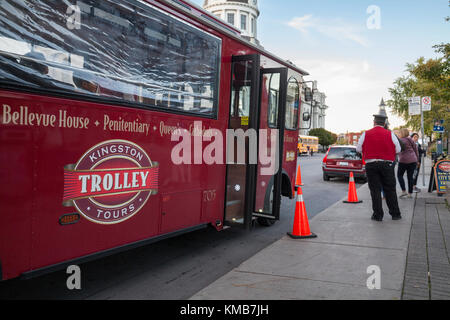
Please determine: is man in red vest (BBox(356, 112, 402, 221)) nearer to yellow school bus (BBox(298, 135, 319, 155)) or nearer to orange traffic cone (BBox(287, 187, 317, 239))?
orange traffic cone (BBox(287, 187, 317, 239))

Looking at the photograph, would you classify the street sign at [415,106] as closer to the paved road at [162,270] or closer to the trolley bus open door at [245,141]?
the paved road at [162,270]

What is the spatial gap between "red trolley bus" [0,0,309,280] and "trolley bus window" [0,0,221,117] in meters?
0.01

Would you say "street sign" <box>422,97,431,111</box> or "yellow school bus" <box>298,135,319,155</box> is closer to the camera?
"street sign" <box>422,97,431,111</box>

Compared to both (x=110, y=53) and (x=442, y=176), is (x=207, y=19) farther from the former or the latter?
(x=442, y=176)

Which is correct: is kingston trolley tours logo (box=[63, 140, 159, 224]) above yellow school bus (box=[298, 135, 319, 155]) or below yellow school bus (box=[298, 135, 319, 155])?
below

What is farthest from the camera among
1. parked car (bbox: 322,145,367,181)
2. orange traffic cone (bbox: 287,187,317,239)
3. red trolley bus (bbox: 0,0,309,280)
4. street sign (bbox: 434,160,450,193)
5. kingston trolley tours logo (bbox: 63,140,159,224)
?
parked car (bbox: 322,145,367,181)

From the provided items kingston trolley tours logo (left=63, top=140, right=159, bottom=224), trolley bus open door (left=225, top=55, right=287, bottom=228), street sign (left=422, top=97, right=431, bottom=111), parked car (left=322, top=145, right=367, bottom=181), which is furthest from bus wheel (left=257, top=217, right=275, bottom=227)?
parked car (left=322, top=145, right=367, bottom=181)

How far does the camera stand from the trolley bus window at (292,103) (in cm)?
714

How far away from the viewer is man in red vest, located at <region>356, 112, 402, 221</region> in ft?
24.0

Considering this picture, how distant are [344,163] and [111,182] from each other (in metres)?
13.8

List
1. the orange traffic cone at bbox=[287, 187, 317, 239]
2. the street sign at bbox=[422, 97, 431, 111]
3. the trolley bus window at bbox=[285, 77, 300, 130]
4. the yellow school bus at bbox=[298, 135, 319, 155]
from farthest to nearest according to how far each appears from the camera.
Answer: the yellow school bus at bbox=[298, 135, 319, 155] < the street sign at bbox=[422, 97, 431, 111] < the trolley bus window at bbox=[285, 77, 300, 130] < the orange traffic cone at bbox=[287, 187, 317, 239]

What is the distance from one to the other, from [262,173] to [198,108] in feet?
6.20

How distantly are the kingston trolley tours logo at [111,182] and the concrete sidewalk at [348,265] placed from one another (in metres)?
1.18
